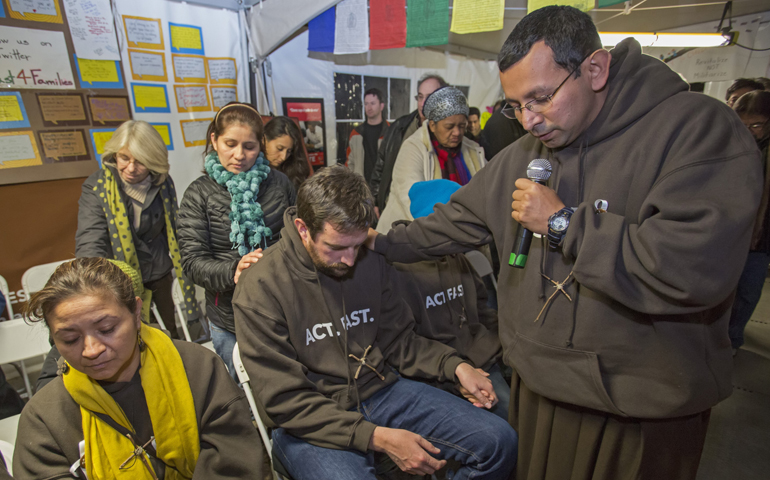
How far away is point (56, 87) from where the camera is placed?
2752 millimetres

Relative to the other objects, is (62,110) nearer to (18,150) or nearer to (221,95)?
(18,150)

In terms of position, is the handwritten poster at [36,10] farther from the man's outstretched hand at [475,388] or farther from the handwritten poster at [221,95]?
the man's outstretched hand at [475,388]

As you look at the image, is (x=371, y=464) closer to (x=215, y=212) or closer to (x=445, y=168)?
(x=215, y=212)

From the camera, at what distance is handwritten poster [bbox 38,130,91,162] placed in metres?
2.80

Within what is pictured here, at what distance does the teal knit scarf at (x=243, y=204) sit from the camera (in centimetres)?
199

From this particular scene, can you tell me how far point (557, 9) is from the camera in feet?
3.42

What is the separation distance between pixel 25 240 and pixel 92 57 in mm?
1403

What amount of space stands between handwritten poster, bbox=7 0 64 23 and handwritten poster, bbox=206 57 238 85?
99 centimetres

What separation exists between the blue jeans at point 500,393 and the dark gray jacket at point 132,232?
209 cm

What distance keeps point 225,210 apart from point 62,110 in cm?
186

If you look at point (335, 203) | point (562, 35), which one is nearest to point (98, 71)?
point (335, 203)

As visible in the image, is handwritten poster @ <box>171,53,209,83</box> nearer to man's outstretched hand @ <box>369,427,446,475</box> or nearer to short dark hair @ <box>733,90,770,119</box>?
man's outstretched hand @ <box>369,427,446,475</box>

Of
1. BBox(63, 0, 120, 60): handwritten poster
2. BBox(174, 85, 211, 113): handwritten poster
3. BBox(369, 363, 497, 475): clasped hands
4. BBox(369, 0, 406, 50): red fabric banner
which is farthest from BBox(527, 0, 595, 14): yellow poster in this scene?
BBox(63, 0, 120, 60): handwritten poster

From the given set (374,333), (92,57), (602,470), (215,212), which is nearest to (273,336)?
(374,333)
